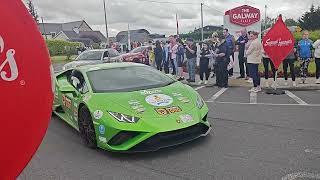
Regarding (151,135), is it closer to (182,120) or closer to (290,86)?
(182,120)

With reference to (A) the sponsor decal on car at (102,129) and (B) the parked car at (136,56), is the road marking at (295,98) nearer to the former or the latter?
(A) the sponsor decal on car at (102,129)

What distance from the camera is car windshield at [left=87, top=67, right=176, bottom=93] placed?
5914 millimetres

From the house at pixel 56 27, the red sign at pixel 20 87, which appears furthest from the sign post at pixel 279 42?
the house at pixel 56 27

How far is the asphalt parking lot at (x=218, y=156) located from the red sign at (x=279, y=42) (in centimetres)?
356

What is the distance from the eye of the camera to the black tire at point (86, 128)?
541 cm

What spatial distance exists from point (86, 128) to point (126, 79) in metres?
1.10

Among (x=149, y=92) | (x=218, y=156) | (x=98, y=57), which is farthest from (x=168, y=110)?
(x=98, y=57)

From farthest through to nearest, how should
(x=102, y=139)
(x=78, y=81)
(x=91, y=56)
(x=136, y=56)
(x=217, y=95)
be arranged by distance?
1. (x=136, y=56)
2. (x=91, y=56)
3. (x=217, y=95)
4. (x=78, y=81)
5. (x=102, y=139)

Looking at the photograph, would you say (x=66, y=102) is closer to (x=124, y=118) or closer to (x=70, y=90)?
(x=70, y=90)

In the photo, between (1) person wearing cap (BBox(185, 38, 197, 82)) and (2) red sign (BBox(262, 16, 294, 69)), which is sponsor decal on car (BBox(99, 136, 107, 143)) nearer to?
(2) red sign (BBox(262, 16, 294, 69))

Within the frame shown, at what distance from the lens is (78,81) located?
6535 mm

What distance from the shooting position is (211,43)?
43.6ft

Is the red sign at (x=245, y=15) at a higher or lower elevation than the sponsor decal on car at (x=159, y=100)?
higher

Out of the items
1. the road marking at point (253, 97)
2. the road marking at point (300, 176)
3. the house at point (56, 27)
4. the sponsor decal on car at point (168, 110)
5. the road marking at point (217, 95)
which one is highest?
the house at point (56, 27)
